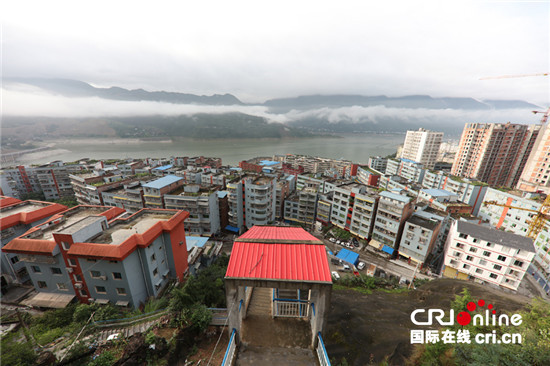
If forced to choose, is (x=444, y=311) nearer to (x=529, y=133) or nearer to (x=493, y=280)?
(x=493, y=280)

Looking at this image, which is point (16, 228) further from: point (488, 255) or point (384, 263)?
point (488, 255)

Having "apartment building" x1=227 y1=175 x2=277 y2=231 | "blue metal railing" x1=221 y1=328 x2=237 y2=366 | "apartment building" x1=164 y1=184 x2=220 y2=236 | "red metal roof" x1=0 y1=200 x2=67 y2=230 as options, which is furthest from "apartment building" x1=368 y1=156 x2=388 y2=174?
"red metal roof" x1=0 y1=200 x2=67 y2=230

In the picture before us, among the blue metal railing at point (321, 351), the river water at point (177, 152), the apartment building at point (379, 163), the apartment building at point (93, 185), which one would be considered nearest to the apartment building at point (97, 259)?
the blue metal railing at point (321, 351)

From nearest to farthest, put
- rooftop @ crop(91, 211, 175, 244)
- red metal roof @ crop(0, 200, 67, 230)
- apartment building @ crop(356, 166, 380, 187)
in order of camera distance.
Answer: rooftop @ crop(91, 211, 175, 244)
red metal roof @ crop(0, 200, 67, 230)
apartment building @ crop(356, 166, 380, 187)

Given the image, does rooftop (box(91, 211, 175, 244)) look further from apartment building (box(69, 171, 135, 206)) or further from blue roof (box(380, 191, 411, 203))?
blue roof (box(380, 191, 411, 203))

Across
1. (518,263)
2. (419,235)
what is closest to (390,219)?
(419,235)
